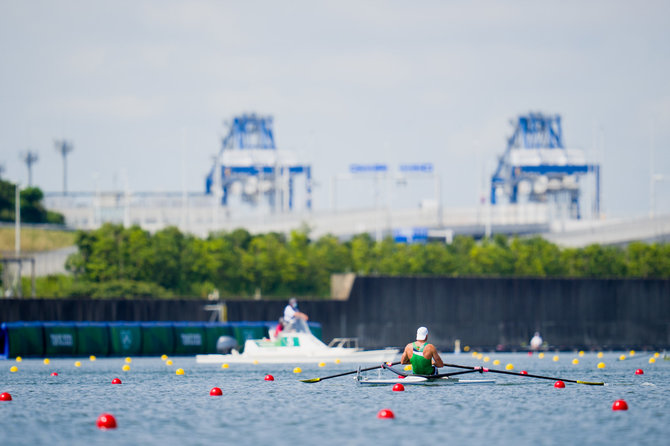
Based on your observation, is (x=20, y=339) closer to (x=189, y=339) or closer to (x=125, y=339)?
(x=125, y=339)

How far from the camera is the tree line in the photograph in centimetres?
8406

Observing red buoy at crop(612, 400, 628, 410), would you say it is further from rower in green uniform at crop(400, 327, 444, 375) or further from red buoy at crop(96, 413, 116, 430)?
red buoy at crop(96, 413, 116, 430)

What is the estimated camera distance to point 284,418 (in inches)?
987

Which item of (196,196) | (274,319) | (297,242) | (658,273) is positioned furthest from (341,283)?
(196,196)

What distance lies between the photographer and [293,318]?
48344 mm

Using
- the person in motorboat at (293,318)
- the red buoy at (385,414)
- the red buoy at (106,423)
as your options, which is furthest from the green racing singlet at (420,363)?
the person in motorboat at (293,318)

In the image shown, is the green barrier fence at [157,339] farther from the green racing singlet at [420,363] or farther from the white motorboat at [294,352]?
the green racing singlet at [420,363]

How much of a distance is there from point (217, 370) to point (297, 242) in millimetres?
48575

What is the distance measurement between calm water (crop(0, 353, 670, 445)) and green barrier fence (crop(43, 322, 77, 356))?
569 inches

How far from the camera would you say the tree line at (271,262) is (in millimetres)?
84062

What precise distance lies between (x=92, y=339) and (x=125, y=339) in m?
1.92

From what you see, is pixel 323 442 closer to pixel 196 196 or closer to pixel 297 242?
pixel 297 242

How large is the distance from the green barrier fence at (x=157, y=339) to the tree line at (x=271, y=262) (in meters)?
19.8

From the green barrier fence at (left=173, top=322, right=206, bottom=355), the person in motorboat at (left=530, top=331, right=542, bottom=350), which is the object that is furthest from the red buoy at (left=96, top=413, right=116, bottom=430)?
the person in motorboat at (left=530, top=331, right=542, bottom=350)
